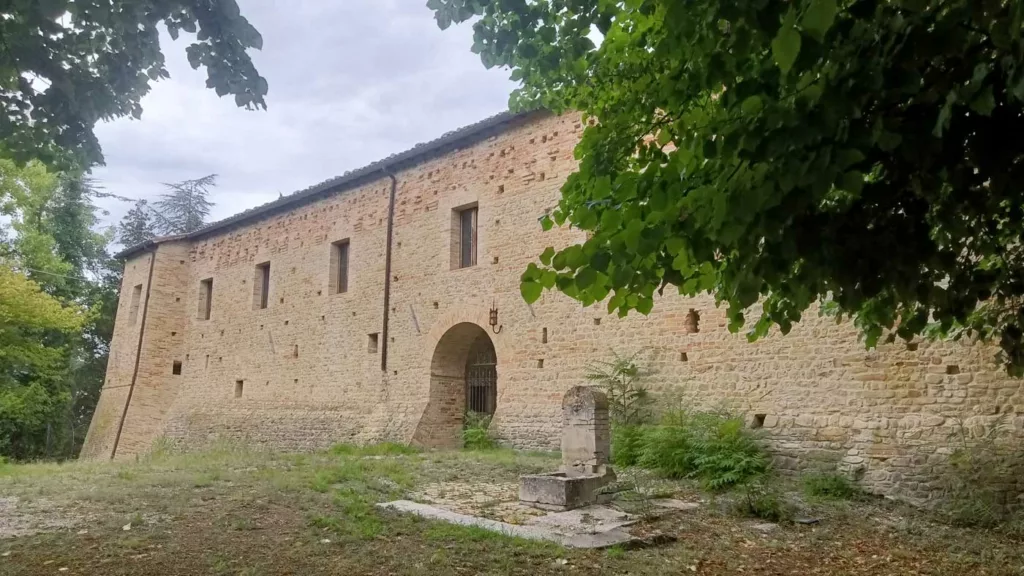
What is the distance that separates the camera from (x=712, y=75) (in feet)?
9.67

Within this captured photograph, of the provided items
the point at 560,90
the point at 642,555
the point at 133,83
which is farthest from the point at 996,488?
the point at 133,83

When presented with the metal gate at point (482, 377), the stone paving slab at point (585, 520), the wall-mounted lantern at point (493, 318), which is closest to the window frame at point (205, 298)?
the metal gate at point (482, 377)

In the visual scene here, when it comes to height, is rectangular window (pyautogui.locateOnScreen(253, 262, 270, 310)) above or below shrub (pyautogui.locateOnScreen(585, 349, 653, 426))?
above

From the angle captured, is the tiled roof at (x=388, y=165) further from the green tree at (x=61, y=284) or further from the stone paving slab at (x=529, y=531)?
the stone paving slab at (x=529, y=531)

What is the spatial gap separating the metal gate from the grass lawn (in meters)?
5.39

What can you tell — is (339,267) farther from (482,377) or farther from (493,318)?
(493,318)

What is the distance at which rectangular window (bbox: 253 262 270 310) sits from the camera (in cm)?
1956

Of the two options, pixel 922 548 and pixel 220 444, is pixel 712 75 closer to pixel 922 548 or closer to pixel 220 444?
pixel 922 548

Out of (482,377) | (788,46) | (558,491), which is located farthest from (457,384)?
(788,46)

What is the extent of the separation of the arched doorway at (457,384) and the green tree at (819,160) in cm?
1073

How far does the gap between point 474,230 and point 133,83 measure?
9830 millimetres

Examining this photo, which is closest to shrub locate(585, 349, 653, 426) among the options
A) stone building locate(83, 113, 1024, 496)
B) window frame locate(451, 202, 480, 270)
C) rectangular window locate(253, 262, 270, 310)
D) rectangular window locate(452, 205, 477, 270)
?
stone building locate(83, 113, 1024, 496)

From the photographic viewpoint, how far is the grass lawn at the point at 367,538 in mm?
4953

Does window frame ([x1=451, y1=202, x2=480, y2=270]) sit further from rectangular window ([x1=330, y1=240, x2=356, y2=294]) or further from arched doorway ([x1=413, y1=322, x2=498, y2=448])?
rectangular window ([x1=330, y1=240, x2=356, y2=294])
